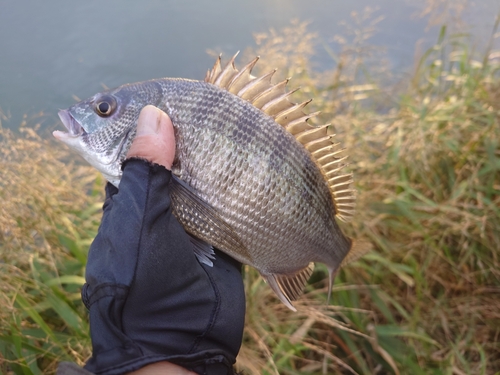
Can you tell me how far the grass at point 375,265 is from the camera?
1.97 metres

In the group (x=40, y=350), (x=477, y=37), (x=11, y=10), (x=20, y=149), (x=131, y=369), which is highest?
(x=11, y=10)

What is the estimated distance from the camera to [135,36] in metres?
4.85

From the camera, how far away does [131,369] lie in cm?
112

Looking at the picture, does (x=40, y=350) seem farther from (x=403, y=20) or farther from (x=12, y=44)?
(x=403, y=20)

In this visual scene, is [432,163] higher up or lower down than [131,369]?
higher up

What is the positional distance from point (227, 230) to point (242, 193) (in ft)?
0.52

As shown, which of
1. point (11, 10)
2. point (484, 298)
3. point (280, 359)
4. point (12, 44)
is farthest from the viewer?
point (11, 10)

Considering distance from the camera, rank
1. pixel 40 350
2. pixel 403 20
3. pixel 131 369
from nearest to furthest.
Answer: pixel 131 369 → pixel 40 350 → pixel 403 20

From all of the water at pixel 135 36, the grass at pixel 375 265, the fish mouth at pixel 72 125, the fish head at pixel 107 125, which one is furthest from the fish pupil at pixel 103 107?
the water at pixel 135 36

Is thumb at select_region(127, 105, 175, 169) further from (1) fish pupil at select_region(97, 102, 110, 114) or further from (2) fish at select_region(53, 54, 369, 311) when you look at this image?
(1) fish pupil at select_region(97, 102, 110, 114)

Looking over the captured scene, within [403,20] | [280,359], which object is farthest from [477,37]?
[280,359]

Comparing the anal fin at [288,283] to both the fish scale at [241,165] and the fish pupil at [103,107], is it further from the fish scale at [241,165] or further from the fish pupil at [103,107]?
the fish pupil at [103,107]

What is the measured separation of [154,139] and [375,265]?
6.36ft

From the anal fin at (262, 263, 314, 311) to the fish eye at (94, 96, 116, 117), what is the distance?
0.95 m
